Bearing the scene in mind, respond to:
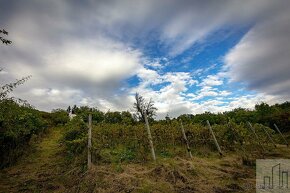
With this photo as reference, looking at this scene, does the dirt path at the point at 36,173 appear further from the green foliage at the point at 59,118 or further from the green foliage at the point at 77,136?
the green foliage at the point at 59,118

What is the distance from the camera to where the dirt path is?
7570 mm

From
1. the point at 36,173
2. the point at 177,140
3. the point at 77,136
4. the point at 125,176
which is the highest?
the point at 77,136

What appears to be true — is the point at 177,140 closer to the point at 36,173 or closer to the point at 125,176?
the point at 125,176

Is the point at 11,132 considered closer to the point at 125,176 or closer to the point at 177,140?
the point at 125,176

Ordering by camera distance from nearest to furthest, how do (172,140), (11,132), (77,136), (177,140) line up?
1. (11,132)
2. (77,136)
3. (172,140)
4. (177,140)

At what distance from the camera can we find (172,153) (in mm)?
12352

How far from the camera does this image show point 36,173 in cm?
906

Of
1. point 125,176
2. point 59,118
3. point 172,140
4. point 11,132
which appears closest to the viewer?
point 125,176

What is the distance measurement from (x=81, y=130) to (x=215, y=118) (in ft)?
61.2

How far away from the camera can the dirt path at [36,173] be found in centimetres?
757

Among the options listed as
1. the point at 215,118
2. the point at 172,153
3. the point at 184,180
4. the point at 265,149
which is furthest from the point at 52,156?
the point at 215,118

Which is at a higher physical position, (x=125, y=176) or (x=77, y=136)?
(x=77, y=136)

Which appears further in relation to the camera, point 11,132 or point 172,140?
point 172,140

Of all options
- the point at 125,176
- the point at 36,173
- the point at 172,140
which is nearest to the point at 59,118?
the point at 172,140
